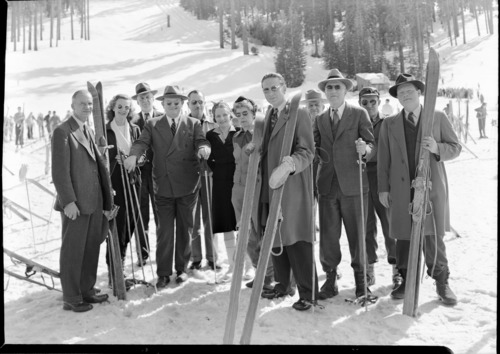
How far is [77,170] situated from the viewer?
285 cm

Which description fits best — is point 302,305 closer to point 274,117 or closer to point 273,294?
point 273,294

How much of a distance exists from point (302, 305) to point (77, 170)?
156cm

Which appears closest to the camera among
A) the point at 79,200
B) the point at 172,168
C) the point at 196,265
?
the point at 79,200

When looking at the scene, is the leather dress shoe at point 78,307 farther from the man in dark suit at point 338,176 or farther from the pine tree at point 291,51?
the pine tree at point 291,51

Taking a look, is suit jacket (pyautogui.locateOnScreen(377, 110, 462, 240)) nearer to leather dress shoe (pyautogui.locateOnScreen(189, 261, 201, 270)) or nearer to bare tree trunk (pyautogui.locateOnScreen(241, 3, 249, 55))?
leather dress shoe (pyautogui.locateOnScreen(189, 261, 201, 270))

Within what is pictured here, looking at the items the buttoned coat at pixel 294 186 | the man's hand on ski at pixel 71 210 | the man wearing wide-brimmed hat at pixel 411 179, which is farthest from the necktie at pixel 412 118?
the man's hand on ski at pixel 71 210

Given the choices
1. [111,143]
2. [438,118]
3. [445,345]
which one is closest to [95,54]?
[111,143]

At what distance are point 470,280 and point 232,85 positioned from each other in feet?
8.22

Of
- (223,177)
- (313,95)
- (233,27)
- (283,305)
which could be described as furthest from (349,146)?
(233,27)

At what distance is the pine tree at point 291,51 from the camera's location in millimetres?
3680

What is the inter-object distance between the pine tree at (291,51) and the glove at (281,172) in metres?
1.30

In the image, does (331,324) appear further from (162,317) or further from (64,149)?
(64,149)

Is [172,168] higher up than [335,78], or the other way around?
[335,78]

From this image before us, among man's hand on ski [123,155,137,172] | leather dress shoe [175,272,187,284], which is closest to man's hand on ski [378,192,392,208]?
leather dress shoe [175,272,187,284]
